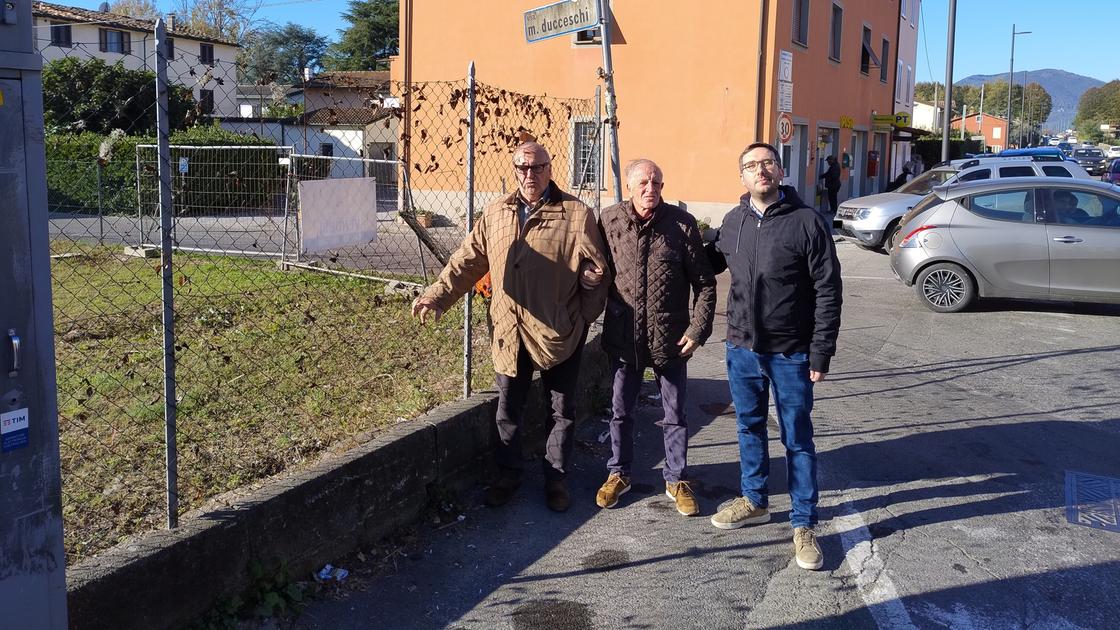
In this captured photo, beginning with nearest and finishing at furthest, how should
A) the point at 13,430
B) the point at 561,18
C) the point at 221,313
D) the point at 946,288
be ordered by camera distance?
the point at 13,430
the point at 561,18
the point at 221,313
the point at 946,288

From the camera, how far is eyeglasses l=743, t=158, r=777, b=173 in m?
4.26

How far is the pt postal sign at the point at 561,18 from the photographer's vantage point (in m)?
7.00

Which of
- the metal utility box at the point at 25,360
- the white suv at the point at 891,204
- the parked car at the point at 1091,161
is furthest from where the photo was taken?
the parked car at the point at 1091,161

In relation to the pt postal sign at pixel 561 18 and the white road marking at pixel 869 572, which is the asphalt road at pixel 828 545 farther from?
the pt postal sign at pixel 561 18

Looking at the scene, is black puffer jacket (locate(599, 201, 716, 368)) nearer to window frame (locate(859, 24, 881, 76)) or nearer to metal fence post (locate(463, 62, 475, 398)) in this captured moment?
metal fence post (locate(463, 62, 475, 398))

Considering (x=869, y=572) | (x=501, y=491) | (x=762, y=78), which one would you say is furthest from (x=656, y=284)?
(x=762, y=78)

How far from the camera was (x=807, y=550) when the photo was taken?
14.1 ft

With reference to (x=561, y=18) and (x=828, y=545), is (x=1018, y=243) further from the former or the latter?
(x=828, y=545)

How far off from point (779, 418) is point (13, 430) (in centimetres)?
324

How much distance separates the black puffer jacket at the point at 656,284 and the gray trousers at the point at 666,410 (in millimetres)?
84

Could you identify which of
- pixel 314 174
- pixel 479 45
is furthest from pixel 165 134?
pixel 479 45

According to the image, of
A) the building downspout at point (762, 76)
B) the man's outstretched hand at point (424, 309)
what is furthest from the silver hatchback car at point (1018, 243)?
the building downspout at point (762, 76)

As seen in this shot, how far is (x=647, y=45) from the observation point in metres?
20.8

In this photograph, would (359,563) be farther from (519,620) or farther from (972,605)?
(972,605)
